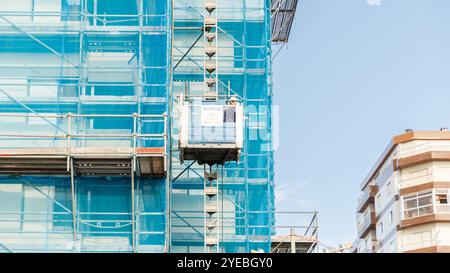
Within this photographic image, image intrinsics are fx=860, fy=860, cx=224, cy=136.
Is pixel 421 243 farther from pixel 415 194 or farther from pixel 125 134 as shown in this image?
pixel 125 134

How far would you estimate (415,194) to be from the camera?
151 feet

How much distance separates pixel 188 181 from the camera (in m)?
21.5

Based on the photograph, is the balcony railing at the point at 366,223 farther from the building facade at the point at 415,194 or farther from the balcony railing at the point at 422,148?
the balcony railing at the point at 422,148

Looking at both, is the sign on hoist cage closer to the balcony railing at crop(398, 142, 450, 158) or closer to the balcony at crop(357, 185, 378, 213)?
the balcony railing at crop(398, 142, 450, 158)

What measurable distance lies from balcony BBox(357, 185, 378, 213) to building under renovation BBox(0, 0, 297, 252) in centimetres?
3331

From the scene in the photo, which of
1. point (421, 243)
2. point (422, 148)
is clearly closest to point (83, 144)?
point (421, 243)

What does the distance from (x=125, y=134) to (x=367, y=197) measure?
38.5m
